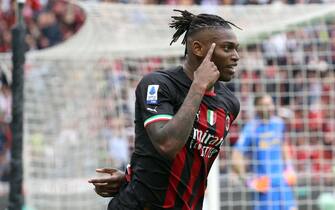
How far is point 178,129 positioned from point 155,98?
0.29 meters

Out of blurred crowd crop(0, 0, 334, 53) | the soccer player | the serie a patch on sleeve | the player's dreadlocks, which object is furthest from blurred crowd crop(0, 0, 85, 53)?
the serie a patch on sleeve

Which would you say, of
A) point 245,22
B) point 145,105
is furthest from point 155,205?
point 245,22

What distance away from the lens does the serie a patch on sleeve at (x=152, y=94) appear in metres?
4.35

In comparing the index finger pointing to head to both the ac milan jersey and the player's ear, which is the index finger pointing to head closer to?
the player's ear

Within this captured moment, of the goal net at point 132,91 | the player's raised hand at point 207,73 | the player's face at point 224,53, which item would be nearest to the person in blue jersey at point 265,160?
the goal net at point 132,91

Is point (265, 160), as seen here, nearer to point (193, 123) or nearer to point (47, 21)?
point (193, 123)

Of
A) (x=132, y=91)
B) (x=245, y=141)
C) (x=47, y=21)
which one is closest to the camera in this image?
(x=245, y=141)

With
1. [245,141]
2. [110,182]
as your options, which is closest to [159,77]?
[110,182]

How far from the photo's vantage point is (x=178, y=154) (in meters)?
4.41

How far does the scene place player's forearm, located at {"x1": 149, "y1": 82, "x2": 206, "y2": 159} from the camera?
13.5 feet

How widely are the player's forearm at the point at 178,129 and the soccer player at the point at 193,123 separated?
4 cm

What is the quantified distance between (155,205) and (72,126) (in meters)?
6.32

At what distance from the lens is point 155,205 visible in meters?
4.50

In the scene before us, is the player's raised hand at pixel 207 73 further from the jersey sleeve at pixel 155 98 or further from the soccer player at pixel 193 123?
the jersey sleeve at pixel 155 98
